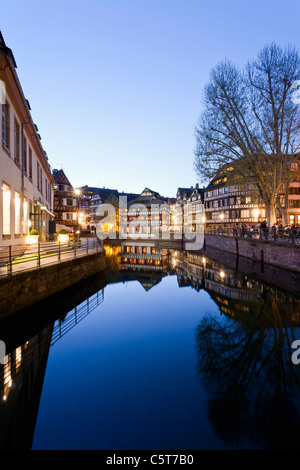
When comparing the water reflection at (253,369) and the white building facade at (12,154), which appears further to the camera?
the white building facade at (12,154)

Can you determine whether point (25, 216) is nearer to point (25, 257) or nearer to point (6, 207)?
point (6, 207)

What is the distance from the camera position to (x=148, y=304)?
11.8 metres

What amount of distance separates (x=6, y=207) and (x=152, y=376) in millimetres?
8715

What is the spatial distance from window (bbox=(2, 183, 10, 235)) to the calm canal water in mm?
3422

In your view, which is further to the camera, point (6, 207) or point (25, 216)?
point (25, 216)

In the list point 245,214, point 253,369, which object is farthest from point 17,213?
point 245,214

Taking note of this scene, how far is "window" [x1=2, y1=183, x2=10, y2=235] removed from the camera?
9.84m

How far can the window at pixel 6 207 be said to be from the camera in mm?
9844

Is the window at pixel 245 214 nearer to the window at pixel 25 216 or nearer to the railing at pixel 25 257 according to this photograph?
the railing at pixel 25 257

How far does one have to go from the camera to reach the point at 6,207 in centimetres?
1028

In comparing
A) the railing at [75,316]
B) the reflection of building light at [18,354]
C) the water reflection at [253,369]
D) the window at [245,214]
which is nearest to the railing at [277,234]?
the water reflection at [253,369]

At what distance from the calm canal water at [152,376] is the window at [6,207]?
3422mm

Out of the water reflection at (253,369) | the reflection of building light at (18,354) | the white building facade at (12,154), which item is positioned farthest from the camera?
the white building facade at (12,154)
